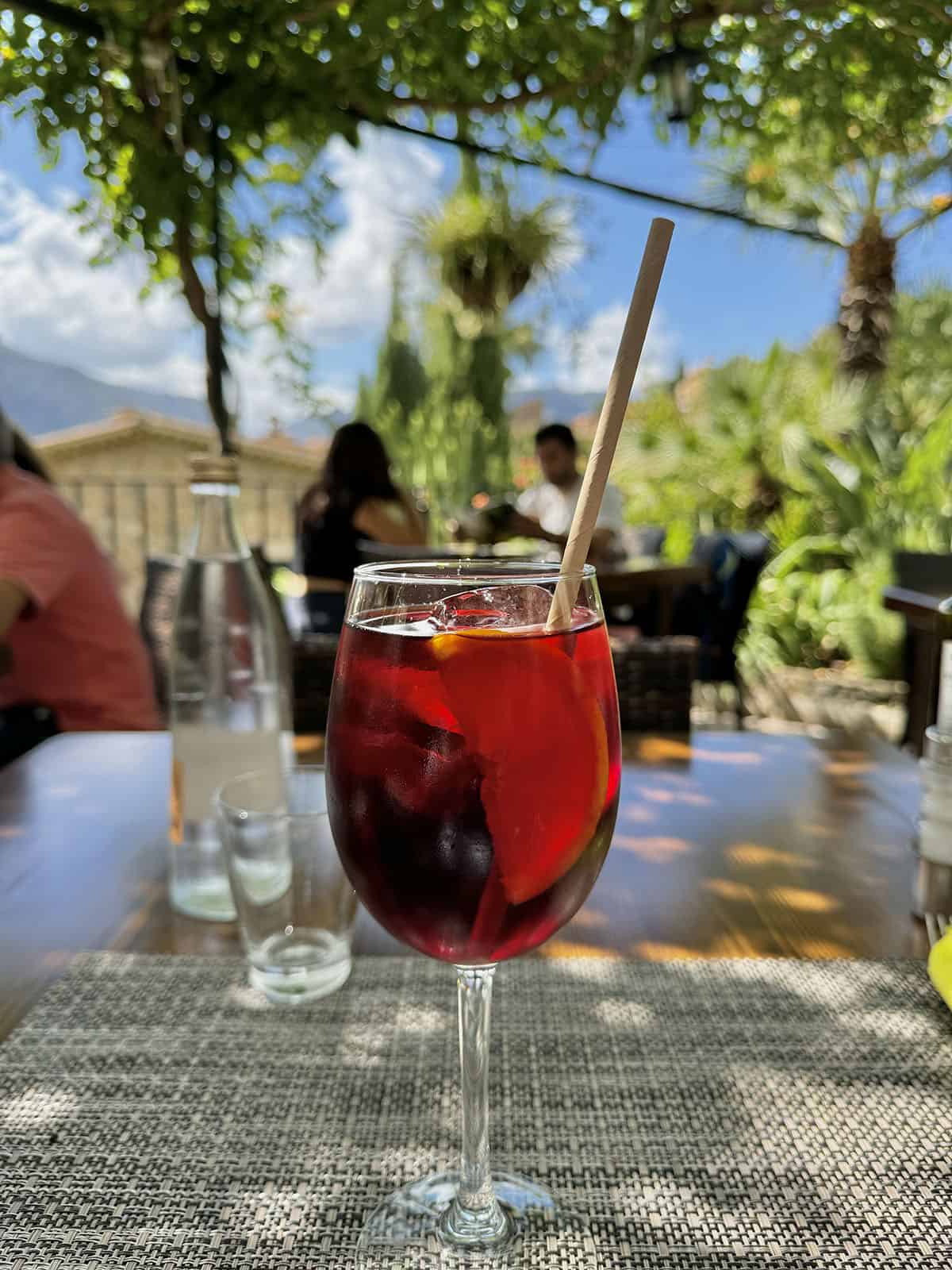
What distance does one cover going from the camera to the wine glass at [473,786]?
486 mm

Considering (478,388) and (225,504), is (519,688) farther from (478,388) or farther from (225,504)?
(478,388)

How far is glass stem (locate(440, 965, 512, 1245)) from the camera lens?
1.59 feet

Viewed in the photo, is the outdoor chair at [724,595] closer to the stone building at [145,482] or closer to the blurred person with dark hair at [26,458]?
the blurred person with dark hair at [26,458]

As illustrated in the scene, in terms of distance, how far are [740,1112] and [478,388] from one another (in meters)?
12.5

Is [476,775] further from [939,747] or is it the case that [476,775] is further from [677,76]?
[677,76]

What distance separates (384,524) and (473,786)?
4045mm

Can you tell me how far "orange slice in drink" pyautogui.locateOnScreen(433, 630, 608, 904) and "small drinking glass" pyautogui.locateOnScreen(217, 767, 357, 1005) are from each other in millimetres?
294

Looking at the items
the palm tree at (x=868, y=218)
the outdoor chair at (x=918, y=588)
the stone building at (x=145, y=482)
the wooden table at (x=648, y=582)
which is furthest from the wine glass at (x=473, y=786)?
the palm tree at (x=868, y=218)

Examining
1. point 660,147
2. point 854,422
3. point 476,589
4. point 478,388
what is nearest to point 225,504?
point 476,589

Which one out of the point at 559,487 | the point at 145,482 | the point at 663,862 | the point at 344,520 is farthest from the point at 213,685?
the point at 145,482

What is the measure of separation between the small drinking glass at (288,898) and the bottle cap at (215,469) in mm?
310

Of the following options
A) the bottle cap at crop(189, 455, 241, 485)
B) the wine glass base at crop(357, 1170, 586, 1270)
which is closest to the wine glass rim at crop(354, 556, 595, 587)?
the wine glass base at crop(357, 1170, 586, 1270)

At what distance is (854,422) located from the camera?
7113mm

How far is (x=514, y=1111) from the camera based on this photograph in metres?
0.60
